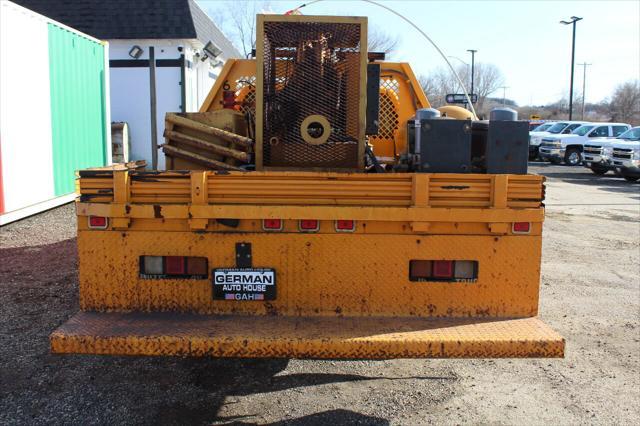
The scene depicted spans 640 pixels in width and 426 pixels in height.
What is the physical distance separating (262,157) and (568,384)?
106 inches

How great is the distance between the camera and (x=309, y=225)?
366 centimetres

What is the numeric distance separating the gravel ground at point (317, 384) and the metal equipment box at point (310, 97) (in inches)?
60.7

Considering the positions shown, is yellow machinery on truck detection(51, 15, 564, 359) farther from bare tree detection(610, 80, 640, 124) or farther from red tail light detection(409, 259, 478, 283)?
bare tree detection(610, 80, 640, 124)

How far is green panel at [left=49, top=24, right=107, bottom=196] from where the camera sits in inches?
438

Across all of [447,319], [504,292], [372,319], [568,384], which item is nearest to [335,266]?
[372,319]

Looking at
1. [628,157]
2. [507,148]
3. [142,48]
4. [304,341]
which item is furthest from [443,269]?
[628,157]

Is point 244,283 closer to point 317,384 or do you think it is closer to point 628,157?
point 317,384

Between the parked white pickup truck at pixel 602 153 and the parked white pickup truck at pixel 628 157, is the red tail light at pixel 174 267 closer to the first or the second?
the parked white pickup truck at pixel 628 157

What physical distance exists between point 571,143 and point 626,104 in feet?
201

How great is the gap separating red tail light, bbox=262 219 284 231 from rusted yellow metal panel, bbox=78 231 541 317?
4 cm

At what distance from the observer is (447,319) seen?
372 cm

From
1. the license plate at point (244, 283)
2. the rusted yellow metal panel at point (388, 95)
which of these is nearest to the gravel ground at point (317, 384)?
the license plate at point (244, 283)

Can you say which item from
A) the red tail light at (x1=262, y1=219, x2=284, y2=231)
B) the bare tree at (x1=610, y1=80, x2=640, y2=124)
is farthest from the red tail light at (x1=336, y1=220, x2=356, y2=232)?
the bare tree at (x1=610, y1=80, x2=640, y2=124)

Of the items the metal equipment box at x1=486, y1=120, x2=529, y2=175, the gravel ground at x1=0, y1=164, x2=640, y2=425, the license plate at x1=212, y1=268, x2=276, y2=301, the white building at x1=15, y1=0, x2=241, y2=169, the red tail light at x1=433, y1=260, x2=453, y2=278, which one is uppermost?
the white building at x1=15, y1=0, x2=241, y2=169
